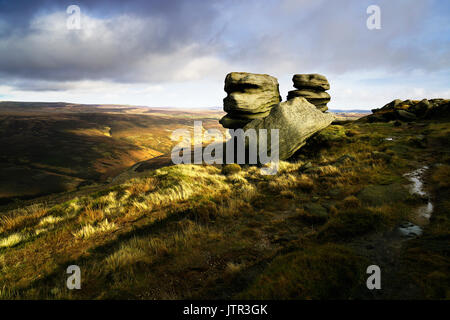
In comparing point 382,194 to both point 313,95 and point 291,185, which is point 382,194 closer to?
point 291,185

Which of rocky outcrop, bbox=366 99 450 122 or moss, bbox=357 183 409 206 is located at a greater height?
rocky outcrop, bbox=366 99 450 122

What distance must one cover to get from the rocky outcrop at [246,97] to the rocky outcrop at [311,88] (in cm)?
607

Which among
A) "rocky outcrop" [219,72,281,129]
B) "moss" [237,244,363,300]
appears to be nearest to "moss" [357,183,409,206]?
"moss" [237,244,363,300]

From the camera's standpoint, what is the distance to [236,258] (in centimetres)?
600

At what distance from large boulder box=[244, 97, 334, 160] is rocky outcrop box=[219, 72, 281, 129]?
15.5ft

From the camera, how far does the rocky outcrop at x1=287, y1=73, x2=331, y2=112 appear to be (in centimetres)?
3253

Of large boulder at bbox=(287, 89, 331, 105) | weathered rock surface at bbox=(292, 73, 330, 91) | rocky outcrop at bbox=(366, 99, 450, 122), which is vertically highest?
weathered rock surface at bbox=(292, 73, 330, 91)

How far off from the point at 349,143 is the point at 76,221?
25.0 metres

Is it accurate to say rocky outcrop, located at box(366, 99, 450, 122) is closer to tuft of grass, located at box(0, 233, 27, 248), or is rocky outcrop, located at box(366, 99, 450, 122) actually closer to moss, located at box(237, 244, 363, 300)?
moss, located at box(237, 244, 363, 300)

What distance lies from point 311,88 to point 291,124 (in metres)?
15.9
